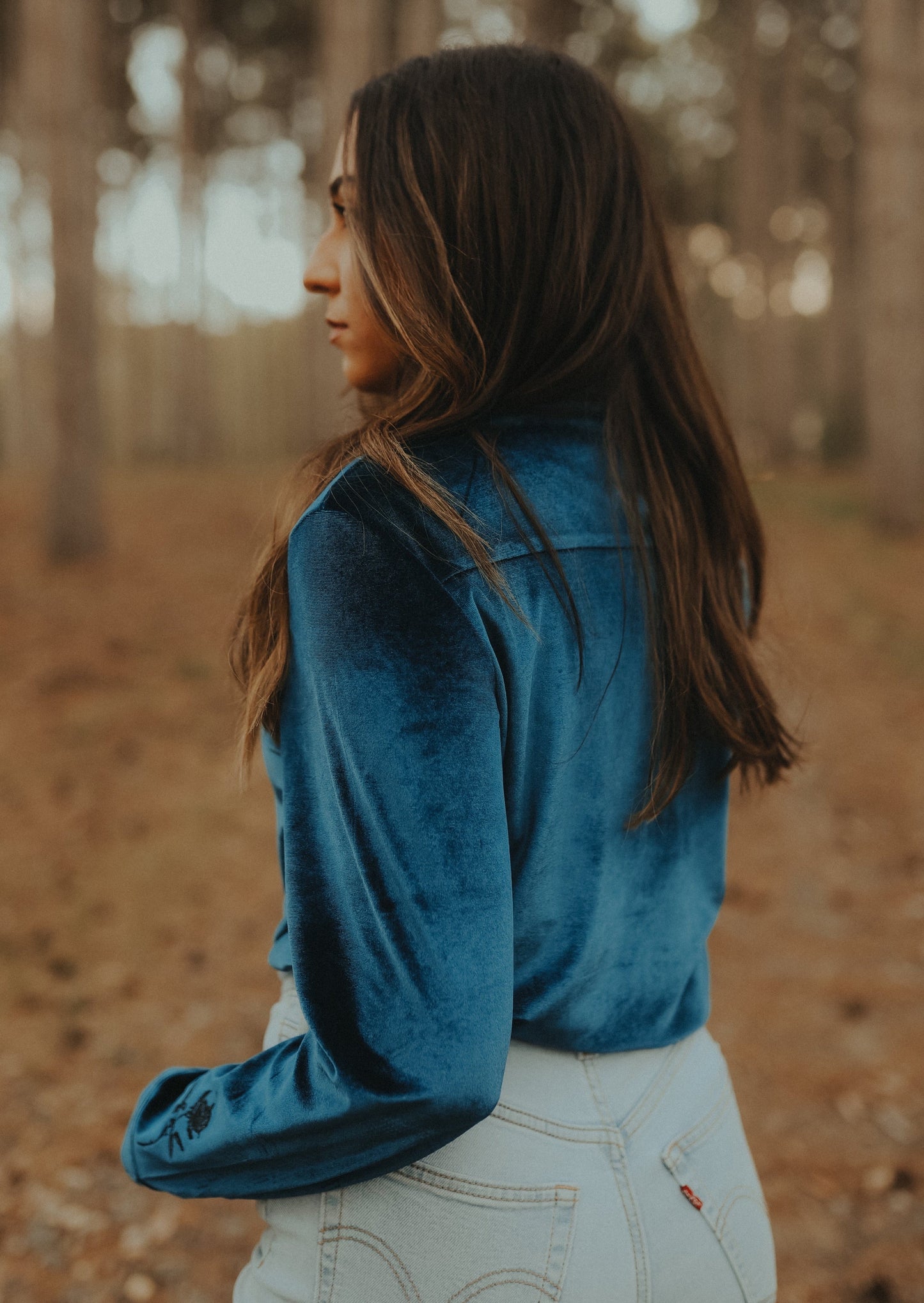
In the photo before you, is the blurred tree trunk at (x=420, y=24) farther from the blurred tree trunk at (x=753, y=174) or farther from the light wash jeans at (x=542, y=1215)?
the light wash jeans at (x=542, y=1215)

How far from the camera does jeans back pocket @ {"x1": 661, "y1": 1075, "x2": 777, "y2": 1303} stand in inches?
44.1

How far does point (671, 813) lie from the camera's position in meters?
1.27

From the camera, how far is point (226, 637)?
1.50 metres

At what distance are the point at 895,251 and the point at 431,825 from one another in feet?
35.2

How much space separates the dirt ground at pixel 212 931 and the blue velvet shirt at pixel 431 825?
1.33ft

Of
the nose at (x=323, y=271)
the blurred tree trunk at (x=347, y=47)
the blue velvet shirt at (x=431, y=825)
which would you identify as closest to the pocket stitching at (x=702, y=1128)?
the blue velvet shirt at (x=431, y=825)

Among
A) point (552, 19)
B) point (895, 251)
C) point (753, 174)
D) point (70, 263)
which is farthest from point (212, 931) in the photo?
point (753, 174)

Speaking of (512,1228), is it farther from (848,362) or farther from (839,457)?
(848,362)

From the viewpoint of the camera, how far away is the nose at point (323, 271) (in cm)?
123

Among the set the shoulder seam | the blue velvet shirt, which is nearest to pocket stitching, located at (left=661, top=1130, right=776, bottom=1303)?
the blue velvet shirt

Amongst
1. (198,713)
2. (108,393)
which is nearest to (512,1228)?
(198,713)

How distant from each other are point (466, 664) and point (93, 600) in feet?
25.5

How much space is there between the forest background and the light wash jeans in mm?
598

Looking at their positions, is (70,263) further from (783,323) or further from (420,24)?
(783,323)
